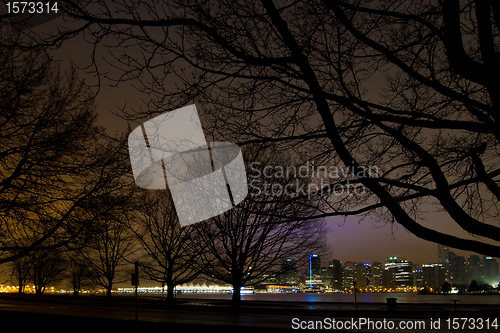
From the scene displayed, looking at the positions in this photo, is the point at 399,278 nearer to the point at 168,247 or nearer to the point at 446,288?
the point at 446,288

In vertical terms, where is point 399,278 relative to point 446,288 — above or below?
below

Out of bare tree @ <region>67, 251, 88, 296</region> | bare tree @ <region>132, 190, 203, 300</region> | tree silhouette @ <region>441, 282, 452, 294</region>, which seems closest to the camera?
bare tree @ <region>132, 190, 203, 300</region>

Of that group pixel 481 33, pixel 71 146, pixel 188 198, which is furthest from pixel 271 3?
pixel 188 198

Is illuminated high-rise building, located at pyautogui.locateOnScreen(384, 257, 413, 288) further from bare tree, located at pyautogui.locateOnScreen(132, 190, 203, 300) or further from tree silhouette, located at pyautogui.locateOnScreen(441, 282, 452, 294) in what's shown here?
bare tree, located at pyautogui.locateOnScreen(132, 190, 203, 300)

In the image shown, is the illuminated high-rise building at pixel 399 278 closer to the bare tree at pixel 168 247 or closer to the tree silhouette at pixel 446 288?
the tree silhouette at pixel 446 288

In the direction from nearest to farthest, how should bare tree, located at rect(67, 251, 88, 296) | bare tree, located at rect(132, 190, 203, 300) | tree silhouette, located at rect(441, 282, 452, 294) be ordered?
bare tree, located at rect(132, 190, 203, 300)
bare tree, located at rect(67, 251, 88, 296)
tree silhouette, located at rect(441, 282, 452, 294)

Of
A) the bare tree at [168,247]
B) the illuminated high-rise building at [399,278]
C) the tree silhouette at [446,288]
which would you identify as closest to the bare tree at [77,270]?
the bare tree at [168,247]

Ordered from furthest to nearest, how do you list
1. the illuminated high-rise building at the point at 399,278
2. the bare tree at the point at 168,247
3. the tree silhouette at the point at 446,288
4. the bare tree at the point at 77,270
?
the illuminated high-rise building at the point at 399,278
the tree silhouette at the point at 446,288
the bare tree at the point at 77,270
the bare tree at the point at 168,247

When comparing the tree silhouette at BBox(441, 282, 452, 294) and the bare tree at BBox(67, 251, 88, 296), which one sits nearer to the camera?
the bare tree at BBox(67, 251, 88, 296)

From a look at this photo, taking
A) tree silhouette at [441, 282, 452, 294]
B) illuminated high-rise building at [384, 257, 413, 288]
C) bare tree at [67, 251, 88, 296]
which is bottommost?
illuminated high-rise building at [384, 257, 413, 288]

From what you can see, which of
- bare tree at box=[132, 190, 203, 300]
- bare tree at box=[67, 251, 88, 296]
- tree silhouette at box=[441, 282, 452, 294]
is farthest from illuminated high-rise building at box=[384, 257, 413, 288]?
bare tree at box=[132, 190, 203, 300]

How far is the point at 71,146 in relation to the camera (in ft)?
37.6

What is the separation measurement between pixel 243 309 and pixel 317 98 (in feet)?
63.5

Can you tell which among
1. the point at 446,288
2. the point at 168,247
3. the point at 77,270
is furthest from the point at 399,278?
the point at 168,247
